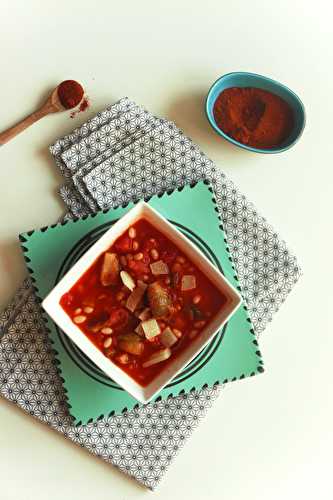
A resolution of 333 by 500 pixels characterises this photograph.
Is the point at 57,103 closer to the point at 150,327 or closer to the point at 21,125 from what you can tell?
the point at 21,125

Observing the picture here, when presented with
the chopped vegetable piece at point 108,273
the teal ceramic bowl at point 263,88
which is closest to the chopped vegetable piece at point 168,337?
the chopped vegetable piece at point 108,273

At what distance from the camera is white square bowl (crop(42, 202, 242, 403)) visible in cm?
207

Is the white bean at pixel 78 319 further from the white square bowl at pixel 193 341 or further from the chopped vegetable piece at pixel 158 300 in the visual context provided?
the chopped vegetable piece at pixel 158 300

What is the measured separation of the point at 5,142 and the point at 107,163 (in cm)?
46

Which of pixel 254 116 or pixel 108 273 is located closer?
pixel 108 273

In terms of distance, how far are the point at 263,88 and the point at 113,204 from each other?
0.84m

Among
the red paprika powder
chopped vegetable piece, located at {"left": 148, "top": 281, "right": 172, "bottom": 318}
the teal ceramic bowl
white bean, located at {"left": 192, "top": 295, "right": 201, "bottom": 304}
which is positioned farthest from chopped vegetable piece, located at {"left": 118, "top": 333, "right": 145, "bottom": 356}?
the red paprika powder

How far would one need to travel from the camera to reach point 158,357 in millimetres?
2123

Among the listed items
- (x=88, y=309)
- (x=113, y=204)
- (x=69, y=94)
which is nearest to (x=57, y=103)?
(x=69, y=94)

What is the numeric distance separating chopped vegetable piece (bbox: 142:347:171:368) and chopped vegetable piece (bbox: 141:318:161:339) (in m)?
0.08

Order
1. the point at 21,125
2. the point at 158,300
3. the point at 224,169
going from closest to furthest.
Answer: the point at 158,300
the point at 21,125
the point at 224,169

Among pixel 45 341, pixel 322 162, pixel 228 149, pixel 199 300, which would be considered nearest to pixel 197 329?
pixel 199 300

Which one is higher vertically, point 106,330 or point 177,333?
point 177,333

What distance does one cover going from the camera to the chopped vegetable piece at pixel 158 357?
2121mm
